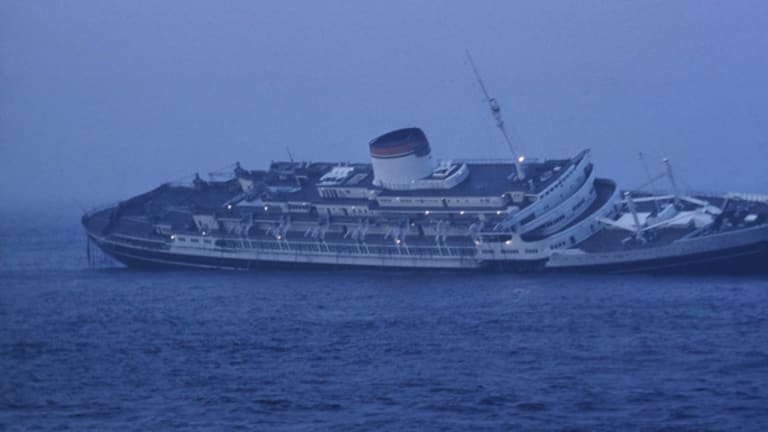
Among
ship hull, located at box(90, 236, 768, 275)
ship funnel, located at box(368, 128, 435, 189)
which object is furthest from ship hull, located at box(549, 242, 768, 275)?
ship funnel, located at box(368, 128, 435, 189)

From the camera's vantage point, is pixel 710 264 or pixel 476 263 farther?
pixel 476 263

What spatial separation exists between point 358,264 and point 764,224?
19.9 metres

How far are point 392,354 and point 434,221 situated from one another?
2522 cm

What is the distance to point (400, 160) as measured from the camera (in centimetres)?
7644

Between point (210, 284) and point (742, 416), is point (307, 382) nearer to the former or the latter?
point (742, 416)

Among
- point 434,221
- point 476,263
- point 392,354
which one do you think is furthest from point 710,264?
point 392,354

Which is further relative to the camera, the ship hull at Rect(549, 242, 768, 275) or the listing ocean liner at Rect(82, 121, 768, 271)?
the listing ocean liner at Rect(82, 121, 768, 271)

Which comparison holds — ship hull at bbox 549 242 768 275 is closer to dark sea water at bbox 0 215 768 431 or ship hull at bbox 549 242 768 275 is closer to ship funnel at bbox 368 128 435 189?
dark sea water at bbox 0 215 768 431

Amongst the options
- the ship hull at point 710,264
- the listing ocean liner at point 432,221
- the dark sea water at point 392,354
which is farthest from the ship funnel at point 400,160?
the ship hull at point 710,264

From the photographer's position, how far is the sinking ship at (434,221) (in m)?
65.6

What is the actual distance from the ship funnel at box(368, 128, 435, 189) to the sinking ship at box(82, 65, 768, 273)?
0.24 ft

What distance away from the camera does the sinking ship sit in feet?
215

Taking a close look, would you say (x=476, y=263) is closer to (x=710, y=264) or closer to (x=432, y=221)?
(x=432, y=221)

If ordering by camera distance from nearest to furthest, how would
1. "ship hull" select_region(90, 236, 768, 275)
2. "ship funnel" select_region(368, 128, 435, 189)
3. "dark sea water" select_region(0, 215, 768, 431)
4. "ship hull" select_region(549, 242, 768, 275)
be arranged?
"dark sea water" select_region(0, 215, 768, 431) < "ship hull" select_region(549, 242, 768, 275) < "ship hull" select_region(90, 236, 768, 275) < "ship funnel" select_region(368, 128, 435, 189)
